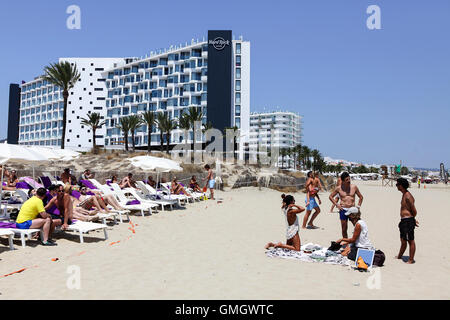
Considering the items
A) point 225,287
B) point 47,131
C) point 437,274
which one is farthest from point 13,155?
point 47,131

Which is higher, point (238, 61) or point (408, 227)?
point (238, 61)

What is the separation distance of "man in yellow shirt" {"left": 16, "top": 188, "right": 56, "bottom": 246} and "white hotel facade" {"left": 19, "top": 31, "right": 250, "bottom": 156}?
5619cm

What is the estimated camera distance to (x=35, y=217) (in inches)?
260

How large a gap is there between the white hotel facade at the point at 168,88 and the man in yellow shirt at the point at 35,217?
5619cm

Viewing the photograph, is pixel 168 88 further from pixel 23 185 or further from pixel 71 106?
pixel 23 185

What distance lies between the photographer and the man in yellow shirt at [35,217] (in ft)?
21.2

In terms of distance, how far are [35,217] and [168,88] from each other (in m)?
63.7

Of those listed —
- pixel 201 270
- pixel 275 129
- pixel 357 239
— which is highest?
pixel 275 129

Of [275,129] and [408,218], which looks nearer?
[408,218]

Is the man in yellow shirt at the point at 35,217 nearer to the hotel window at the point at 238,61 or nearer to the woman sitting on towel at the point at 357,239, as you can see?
the woman sitting on towel at the point at 357,239

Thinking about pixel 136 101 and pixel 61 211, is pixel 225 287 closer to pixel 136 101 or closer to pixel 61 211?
pixel 61 211

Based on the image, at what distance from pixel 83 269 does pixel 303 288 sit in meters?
3.21

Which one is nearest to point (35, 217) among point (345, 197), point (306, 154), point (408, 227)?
point (345, 197)
